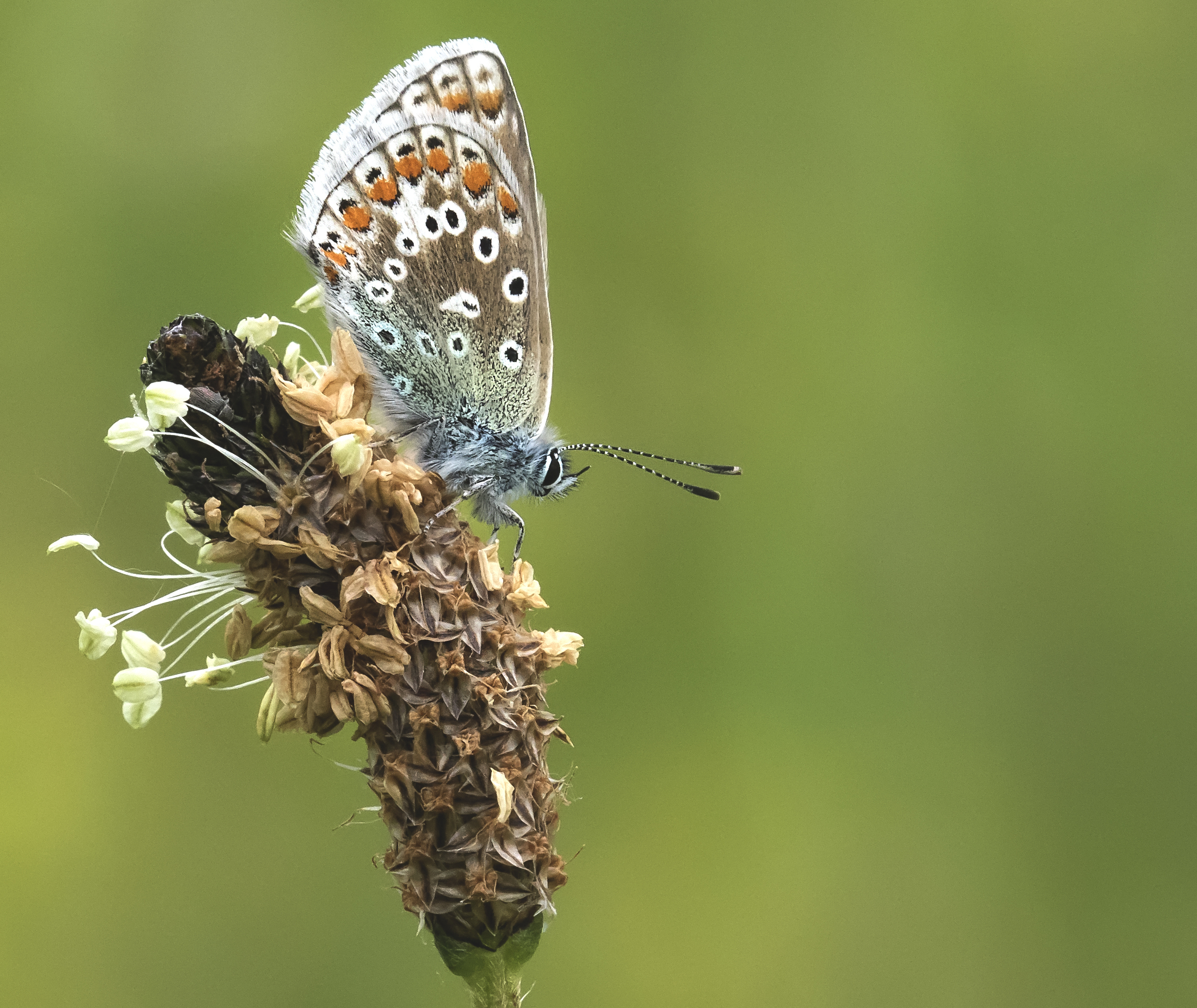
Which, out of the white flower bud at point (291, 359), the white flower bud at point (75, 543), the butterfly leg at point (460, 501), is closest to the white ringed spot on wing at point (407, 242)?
the white flower bud at point (291, 359)

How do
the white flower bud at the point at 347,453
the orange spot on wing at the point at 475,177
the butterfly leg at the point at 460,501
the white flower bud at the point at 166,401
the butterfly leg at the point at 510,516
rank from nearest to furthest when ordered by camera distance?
the white flower bud at the point at 166,401 → the white flower bud at the point at 347,453 → the butterfly leg at the point at 460,501 → the orange spot on wing at the point at 475,177 → the butterfly leg at the point at 510,516

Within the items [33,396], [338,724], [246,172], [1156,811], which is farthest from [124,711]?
[1156,811]

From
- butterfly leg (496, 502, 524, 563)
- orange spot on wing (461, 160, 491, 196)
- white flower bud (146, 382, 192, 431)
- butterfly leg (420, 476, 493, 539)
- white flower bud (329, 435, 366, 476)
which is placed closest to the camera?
white flower bud (146, 382, 192, 431)

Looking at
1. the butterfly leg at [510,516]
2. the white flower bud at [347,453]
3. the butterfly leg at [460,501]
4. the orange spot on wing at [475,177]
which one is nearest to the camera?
the white flower bud at [347,453]

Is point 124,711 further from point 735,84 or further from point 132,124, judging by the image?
point 735,84

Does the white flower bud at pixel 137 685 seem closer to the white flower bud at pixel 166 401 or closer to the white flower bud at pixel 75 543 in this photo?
the white flower bud at pixel 75 543

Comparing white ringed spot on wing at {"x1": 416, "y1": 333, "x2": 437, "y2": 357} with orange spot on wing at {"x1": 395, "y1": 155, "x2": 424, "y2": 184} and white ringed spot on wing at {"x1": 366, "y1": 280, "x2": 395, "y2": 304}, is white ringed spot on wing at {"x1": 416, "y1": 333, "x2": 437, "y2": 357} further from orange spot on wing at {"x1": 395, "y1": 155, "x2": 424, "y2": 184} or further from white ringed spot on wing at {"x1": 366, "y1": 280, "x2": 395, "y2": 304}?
orange spot on wing at {"x1": 395, "y1": 155, "x2": 424, "y2": 184}

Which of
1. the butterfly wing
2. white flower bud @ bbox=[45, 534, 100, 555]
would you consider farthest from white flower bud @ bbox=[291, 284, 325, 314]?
white flower bud @ bbox=[45, 534, 100, 555]
